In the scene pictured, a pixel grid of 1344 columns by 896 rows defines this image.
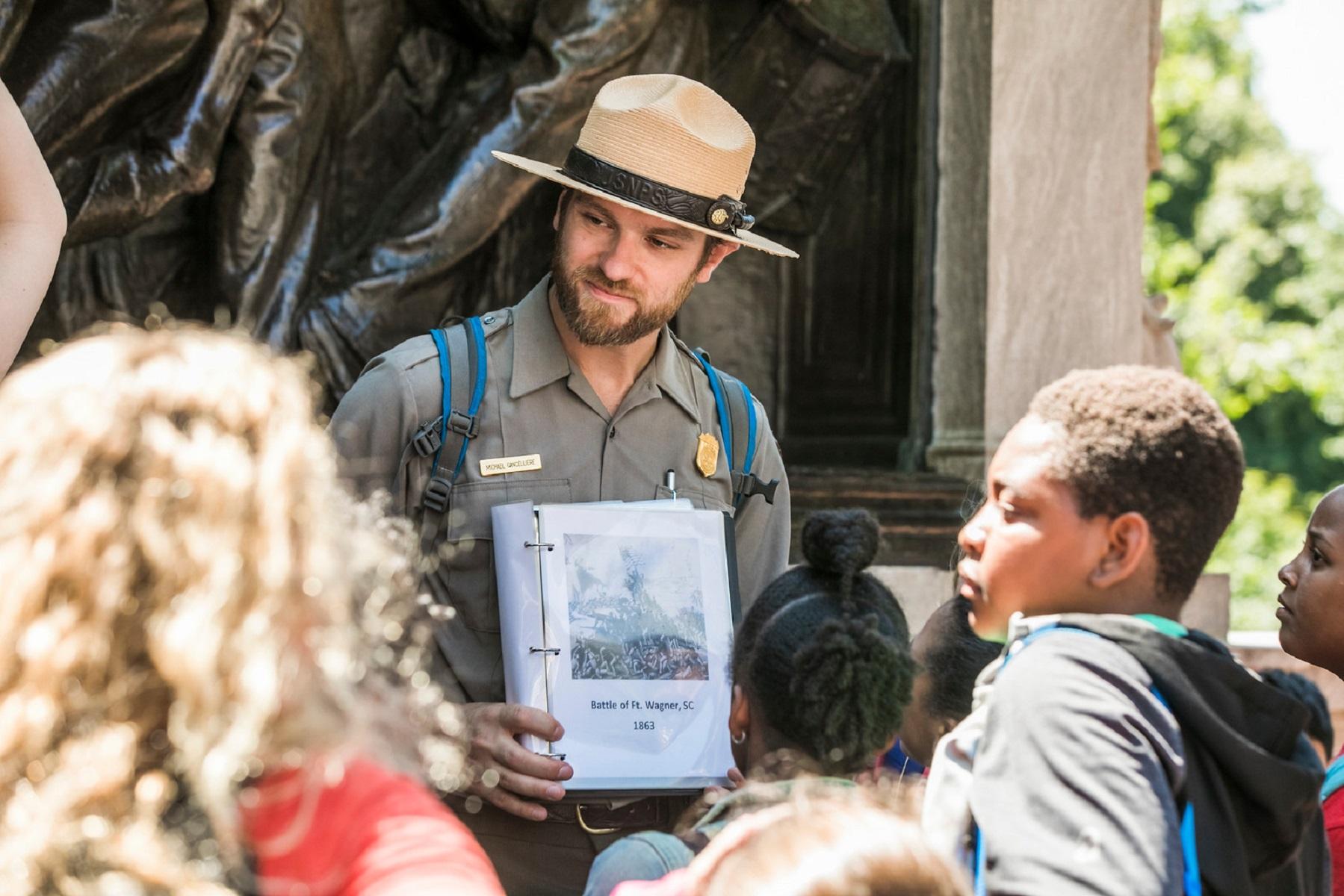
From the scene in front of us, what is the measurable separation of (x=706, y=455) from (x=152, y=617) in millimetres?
1891

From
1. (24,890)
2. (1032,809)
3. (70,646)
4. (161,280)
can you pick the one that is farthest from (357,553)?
(161,280)

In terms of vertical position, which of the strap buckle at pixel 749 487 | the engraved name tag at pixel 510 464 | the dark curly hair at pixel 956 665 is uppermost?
the engraved name tag at pixel 510 464

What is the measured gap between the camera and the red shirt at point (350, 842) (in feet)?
4.92

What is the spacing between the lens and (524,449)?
310cm

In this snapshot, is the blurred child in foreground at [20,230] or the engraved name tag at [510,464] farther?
the engraved name tag at [510,464]

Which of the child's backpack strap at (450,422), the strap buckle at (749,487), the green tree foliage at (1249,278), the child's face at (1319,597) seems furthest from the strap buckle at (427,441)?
the green tree foliage at (1249,278)

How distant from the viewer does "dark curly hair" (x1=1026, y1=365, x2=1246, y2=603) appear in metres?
2.11

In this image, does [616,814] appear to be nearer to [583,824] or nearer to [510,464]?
[583,824]

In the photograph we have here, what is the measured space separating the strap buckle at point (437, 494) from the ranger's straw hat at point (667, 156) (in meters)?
0.64

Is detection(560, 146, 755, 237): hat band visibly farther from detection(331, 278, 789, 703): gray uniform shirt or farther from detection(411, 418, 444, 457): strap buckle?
detection(411, 418, 444, 457): strap buckle

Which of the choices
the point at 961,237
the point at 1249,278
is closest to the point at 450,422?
the point at 961,237

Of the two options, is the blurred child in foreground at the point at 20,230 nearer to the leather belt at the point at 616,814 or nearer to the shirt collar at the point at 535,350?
the shirt collar at the point at 535,350

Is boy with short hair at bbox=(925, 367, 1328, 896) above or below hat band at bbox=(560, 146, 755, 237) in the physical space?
below

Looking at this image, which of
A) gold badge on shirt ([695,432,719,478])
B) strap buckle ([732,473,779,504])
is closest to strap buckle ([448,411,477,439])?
gold badge on shirt ([695,432,719,478])
